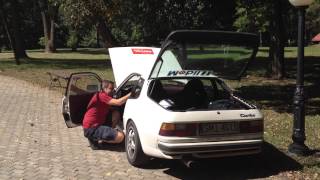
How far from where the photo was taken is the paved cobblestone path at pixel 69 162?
755 cm

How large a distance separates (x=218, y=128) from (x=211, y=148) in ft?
0.98

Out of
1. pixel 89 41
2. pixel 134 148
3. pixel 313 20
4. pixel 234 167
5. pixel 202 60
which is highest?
pixel 202 60

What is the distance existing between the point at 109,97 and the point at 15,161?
1.85m

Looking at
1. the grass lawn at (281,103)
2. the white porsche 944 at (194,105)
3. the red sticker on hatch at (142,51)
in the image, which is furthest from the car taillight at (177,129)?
the red sticker on hatch at (142,51)

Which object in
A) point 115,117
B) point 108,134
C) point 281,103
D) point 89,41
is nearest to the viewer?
point 108,134

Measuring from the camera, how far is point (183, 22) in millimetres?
24656

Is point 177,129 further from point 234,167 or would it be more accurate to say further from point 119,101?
point 119,101

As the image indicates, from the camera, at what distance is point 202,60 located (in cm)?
784

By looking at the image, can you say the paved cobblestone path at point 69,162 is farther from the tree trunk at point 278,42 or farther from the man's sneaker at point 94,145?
the tree trunk at point 278,42

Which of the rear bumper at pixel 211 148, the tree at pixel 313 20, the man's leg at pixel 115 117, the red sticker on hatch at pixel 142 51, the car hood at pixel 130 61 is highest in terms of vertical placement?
the red sticker on hatch at pixel 142 51

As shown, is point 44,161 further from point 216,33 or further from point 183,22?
point 183,22

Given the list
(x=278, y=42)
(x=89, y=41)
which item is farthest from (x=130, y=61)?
(x=89, y=41)

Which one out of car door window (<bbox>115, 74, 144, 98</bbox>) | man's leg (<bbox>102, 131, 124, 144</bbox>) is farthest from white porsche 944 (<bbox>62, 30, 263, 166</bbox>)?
car door window (<bbox>115, 74, 144, 98</bbox>)

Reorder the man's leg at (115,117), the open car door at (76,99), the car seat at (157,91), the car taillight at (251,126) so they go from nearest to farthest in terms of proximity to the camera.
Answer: the car taillight at (251,126)
the car seat at (157,91)
the man's leg at (115,117)
the open car door at (76,99)
